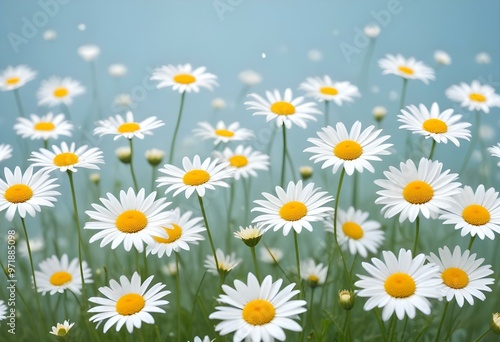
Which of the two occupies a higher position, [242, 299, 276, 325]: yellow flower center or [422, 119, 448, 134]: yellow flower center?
Result: [422, 119, 448, 134]: yellow flower center

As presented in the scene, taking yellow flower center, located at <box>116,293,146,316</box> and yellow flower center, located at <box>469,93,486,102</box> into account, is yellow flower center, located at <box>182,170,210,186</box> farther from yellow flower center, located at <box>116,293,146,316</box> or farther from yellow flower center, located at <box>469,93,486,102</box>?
yellow flower center, located at <box>469,93,486,102</box>

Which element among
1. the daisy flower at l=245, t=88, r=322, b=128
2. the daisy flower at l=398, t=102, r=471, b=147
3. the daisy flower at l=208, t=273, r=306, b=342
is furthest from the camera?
the daisy flower at l=245, t=88, r=322, b=128

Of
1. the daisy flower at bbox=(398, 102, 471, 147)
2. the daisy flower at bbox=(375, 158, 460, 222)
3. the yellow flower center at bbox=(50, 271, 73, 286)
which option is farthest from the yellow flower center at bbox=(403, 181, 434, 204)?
Result: the yellow flower center at bbox=(50, 271, 73, 286)

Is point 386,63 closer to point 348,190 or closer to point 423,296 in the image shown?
point 348,190

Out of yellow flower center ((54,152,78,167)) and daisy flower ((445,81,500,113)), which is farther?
daisy flower ((445,81,500,113))

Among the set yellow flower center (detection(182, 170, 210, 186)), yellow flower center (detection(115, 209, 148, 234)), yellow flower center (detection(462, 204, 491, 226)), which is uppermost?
yellow flower center (detection(182, 170, 210, 186))

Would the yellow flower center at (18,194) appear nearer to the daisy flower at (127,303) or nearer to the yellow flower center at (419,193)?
the daisy flower at (127,303)

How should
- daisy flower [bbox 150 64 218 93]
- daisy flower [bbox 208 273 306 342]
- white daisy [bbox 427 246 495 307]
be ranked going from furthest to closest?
daisy flower [bbox 150 64 218 93], white daisy [bbox 427 246 495 307], daisy flower [bbox 208 273 306 342]

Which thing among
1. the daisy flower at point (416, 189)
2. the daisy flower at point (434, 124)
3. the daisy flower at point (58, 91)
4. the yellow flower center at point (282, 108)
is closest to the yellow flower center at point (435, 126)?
the daisy flower at point (434, 124)
